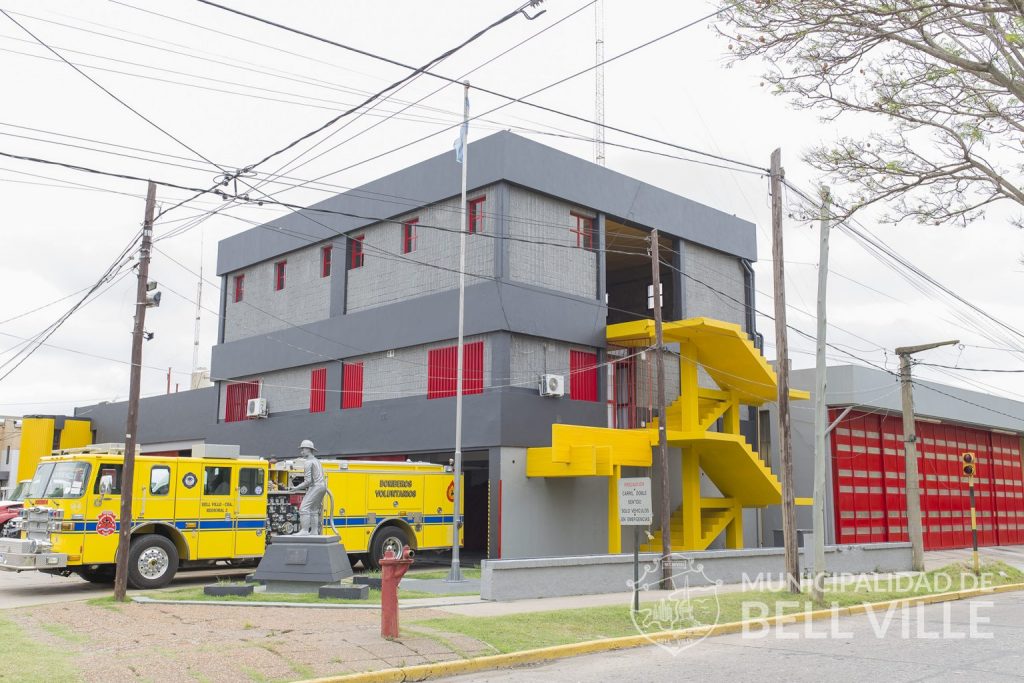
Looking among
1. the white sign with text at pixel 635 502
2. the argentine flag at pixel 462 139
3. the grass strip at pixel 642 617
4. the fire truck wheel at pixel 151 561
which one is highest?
the argentine flag at pixel 462 139

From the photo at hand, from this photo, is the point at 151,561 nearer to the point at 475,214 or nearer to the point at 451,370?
the point at 451,370

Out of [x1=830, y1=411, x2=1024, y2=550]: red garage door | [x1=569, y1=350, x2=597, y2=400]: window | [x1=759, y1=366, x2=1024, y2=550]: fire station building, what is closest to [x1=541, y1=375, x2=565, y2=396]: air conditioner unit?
[x1=569, y1=350, x2=597, y2=400]: window

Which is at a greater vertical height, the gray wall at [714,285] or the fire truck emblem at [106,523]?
the gray wall at [714,285]

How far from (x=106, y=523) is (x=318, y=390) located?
1267 cm

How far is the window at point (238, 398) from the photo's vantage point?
34.8 m

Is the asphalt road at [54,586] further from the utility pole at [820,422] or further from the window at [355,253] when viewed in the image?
the utility pole at [820,422]

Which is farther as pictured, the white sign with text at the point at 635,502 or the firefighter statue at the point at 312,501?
the firefighter statue at the point at 312,501

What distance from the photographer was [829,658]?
11.7 m

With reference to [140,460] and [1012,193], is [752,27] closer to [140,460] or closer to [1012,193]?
[1012,193]

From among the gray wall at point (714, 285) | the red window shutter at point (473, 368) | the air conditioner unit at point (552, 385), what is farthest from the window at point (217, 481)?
the gray wall at point (714, 285)

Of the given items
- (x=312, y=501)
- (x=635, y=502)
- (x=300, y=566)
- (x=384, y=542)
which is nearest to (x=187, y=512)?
(x=312, y=501)

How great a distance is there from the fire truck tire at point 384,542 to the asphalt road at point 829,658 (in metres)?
11.3

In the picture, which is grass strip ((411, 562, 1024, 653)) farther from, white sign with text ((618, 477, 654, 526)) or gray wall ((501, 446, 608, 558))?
gray wall ((501, 446, 608, 558))

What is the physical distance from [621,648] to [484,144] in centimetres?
1660
